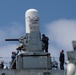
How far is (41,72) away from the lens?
38.3 meters

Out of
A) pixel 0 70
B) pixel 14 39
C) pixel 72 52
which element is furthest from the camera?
pixel 14 39

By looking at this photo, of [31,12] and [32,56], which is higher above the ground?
[31,12]

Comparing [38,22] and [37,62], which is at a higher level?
[38,22]

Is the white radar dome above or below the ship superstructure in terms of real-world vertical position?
above

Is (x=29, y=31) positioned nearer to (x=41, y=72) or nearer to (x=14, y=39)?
(x=14, y=39)

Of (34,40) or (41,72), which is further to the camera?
(34,40)

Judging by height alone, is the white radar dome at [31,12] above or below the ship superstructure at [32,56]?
above

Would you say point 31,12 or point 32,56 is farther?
point 31,12

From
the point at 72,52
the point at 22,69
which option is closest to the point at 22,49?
A: the point at 22,69

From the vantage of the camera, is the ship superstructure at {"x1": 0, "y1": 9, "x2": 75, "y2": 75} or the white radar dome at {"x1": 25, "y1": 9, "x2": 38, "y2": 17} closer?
the ship superstructure at {"x1": 0, "y1": 9, "x2": 75, "y2": 75}

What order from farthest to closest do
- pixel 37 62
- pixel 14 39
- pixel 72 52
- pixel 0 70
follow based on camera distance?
pixel 14 39 < pixel 37 62 < pixel 0 70 < pixel 72 52

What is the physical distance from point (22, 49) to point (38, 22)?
142 inches

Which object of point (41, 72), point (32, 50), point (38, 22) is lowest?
point (41, 72)

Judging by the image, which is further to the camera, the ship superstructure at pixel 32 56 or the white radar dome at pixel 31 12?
the white radar dome at pixel 31 12
